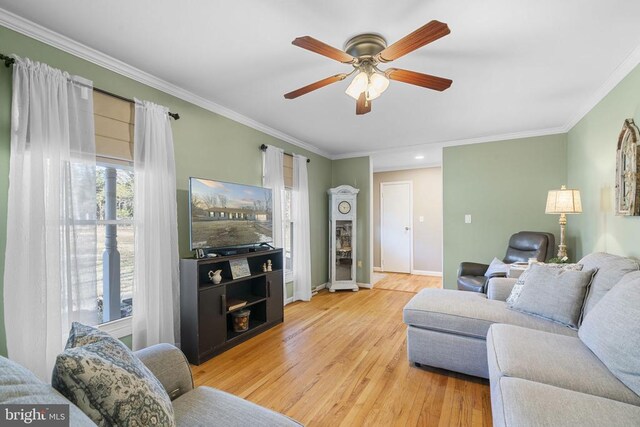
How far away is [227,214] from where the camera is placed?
290 cm

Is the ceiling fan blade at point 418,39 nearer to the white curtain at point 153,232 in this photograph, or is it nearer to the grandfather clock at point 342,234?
the white curtain at point 153,232

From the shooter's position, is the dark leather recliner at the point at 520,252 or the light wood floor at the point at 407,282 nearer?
the dark leather recliner at the point at 520,252

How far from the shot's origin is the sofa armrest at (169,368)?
4.11 feet

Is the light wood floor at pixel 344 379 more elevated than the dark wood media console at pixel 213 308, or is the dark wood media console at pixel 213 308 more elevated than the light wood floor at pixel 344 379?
the dark wood media console at pixel 213 308

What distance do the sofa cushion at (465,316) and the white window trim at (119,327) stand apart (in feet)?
7.20

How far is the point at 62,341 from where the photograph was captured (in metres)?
1.89

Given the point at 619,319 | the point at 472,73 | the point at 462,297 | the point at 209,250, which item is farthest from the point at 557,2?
the point at 209,250

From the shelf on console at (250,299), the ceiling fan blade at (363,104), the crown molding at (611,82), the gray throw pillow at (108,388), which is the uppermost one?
the crown molding at (611,82)

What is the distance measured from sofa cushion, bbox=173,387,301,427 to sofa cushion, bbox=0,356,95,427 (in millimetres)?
515

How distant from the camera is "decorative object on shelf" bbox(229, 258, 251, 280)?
2.92 metres

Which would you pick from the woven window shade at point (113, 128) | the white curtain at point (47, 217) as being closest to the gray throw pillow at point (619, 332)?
the white curtain at point (47, 217)

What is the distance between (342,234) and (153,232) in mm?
3229

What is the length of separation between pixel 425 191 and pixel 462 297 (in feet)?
12.9

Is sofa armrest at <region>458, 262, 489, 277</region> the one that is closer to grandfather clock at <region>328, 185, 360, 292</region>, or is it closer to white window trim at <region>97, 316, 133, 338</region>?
grandfather clock at <region>328, 185, 360, 292</region>
